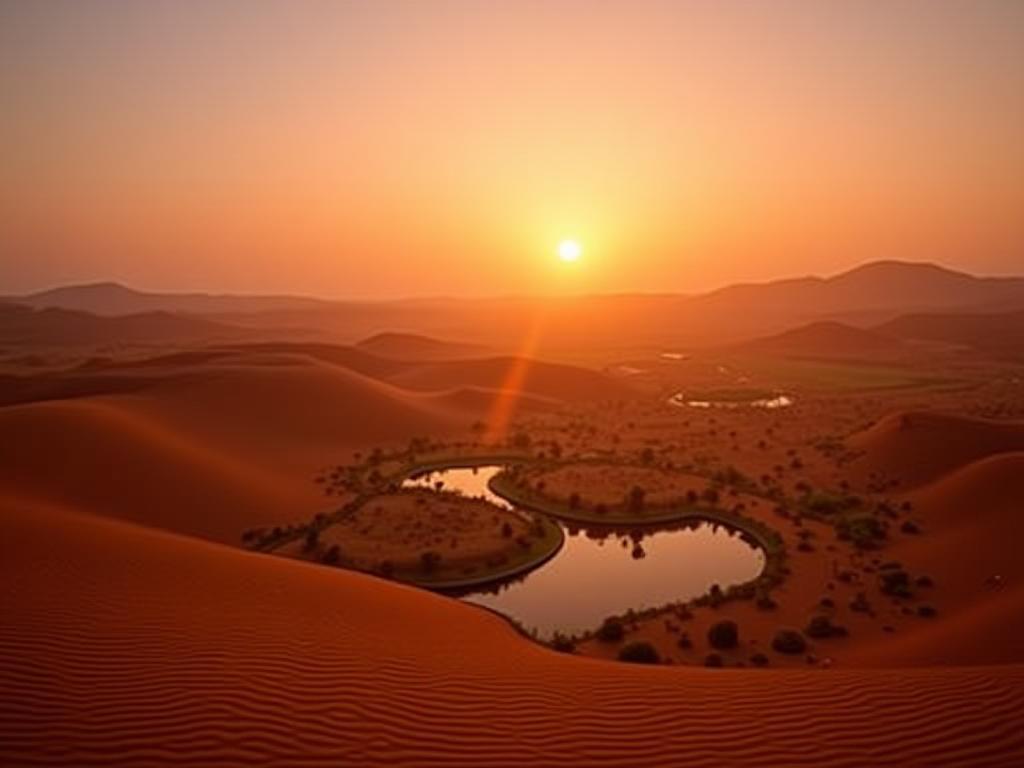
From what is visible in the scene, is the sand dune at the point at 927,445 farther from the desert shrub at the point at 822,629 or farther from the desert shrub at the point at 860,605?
the desert shrub at the point at 822,629

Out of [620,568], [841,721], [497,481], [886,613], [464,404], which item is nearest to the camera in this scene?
[841,721]

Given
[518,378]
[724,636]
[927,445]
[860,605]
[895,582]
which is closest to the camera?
[724,636]

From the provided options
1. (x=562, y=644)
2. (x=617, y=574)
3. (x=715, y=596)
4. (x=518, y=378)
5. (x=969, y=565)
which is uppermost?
(x=518, y=378)

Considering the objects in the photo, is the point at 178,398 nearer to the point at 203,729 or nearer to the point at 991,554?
the point at 203,729

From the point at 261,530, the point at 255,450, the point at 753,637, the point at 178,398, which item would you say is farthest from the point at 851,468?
the point at 178,398

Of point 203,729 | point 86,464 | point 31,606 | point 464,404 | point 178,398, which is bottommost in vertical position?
point 203,729

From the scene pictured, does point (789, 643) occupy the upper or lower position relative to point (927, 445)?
lower

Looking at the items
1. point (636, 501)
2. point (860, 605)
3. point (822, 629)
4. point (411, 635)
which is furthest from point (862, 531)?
point (411, 635)

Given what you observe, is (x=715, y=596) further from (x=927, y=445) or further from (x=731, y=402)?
(x=731, y=402)

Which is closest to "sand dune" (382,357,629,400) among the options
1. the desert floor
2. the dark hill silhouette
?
the desert floor
